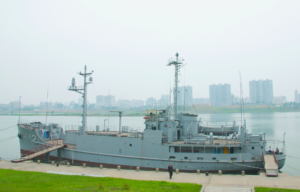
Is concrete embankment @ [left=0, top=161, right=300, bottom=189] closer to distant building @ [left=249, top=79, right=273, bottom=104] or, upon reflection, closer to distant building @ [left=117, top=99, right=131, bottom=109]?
distant building @ [left=117, top=99, right=131, bottom=109]

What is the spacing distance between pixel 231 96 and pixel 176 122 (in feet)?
623

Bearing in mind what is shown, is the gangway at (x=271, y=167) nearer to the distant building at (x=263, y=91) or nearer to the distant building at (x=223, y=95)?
the distant building at (x=223, y=95)

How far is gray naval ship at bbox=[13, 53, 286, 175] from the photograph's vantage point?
16953 mm

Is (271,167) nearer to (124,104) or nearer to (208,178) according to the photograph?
(208,178)

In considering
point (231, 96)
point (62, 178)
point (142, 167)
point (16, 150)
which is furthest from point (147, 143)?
point (231, 96)

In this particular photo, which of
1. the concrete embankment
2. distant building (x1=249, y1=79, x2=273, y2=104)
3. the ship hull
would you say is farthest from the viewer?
distant building (x1=249, y1=79, x2=273, y2=104)

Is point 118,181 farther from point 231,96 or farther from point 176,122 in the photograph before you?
point 231,96

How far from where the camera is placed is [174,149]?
18.0m

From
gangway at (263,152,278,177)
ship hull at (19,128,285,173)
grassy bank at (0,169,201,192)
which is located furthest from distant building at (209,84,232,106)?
grassy bank at (0,169,201,192)

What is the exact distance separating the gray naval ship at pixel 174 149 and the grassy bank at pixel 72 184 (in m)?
6.37

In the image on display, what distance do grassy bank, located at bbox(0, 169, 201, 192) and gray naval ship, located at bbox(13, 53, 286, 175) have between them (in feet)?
20.9

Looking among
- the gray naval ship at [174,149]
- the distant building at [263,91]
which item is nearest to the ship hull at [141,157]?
the gray naval ship at [174,149]

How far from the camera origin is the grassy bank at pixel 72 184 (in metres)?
9.95

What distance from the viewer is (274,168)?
13.5m
